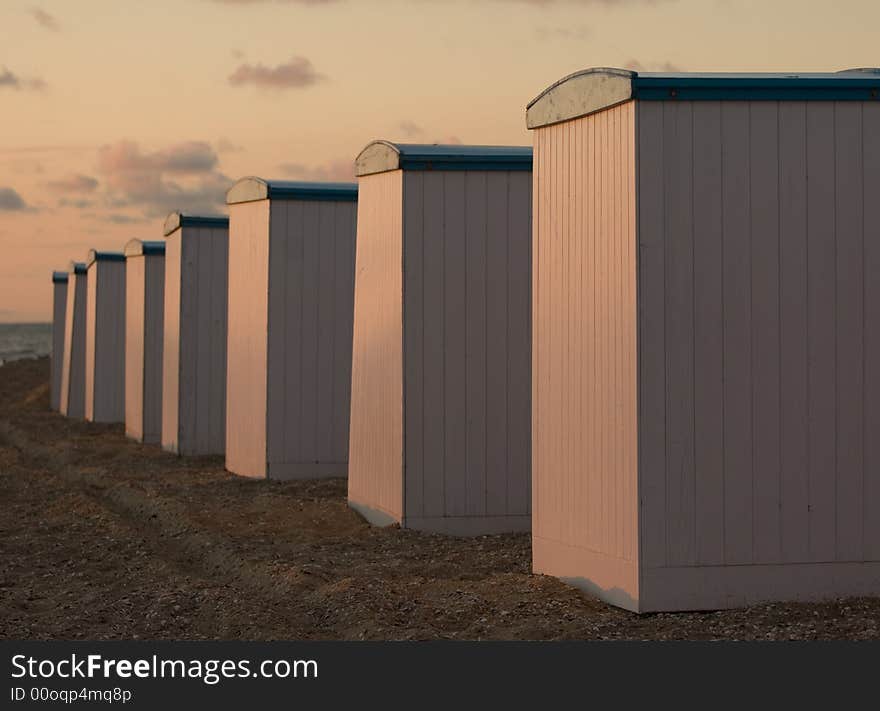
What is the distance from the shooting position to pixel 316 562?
881cm

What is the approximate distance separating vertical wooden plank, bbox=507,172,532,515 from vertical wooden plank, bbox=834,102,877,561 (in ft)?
10.6

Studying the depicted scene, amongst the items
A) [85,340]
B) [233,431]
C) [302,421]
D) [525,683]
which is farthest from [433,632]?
[85,340]

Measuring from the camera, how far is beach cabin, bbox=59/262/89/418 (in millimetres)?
24125

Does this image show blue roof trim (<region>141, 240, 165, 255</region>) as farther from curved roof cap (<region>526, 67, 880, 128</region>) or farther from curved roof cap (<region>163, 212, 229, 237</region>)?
curved roof cap (<region>526, 67, 880, 128</region>)

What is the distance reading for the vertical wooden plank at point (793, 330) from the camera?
22.8 ft

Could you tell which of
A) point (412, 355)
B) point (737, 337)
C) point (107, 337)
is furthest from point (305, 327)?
point (107, 337)

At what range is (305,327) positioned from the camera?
43.7 feet

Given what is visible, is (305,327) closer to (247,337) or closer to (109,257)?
(247,337)

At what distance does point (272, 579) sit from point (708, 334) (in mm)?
3169

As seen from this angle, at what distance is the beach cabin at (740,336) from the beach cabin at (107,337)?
622 inches

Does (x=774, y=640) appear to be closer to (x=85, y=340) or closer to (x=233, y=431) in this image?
(x=233, y=431)

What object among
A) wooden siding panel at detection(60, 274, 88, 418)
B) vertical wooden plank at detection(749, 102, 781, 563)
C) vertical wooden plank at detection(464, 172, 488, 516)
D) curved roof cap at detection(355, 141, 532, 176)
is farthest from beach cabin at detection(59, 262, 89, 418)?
vertical wooden plank at detection(749, 102, 781, 563)

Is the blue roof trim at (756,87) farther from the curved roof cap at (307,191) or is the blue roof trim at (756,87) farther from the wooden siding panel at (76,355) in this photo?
the wooden siding panel at (76,355)

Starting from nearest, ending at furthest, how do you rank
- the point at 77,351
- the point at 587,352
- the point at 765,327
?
the point at 765,327 < the point at 587,352 < the point at 77,351
